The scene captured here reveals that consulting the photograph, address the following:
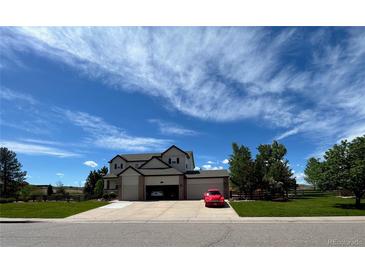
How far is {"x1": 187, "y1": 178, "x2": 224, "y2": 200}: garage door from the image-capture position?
1261 inches

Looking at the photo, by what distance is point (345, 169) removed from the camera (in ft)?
67.4

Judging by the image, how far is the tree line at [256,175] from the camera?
30797mm

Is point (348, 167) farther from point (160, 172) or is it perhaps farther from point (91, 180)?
point (91, 180)

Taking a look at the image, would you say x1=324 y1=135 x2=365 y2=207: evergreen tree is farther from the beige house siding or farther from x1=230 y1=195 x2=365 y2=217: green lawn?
the beige house siding

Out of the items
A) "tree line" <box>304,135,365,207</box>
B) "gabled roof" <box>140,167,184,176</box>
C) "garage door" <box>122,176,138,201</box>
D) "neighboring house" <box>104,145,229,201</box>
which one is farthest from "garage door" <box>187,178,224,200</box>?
"tree line" <box>304,135,365,207</box>

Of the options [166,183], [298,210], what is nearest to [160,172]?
[166,183]

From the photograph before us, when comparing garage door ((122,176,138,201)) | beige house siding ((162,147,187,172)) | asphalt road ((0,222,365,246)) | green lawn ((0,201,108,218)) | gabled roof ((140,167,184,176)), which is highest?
beige house siding ((162,147,187,172))

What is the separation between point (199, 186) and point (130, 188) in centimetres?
904

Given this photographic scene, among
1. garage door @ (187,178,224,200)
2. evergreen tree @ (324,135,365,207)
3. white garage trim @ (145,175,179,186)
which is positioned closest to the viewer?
evergreen tree @ (324,135,365,207)

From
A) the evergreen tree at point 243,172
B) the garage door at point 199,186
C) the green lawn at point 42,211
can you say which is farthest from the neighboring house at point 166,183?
the green lawn at point 42,211

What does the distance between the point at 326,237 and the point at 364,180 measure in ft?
45.1

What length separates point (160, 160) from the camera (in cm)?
3697

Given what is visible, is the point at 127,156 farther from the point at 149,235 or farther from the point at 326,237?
the point at 326,237

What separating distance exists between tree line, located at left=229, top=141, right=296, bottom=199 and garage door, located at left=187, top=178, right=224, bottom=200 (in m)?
1.90
